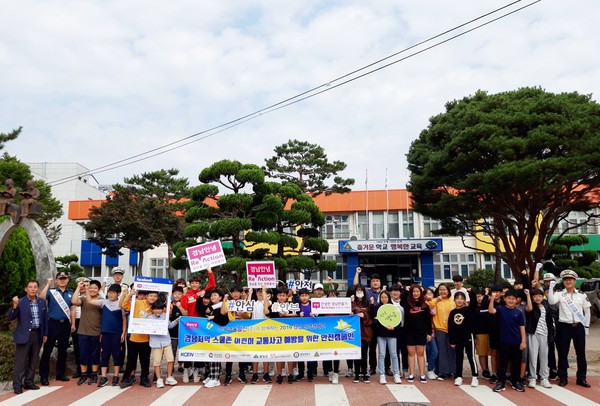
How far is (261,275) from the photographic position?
9.09m

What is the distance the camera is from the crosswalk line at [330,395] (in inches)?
244

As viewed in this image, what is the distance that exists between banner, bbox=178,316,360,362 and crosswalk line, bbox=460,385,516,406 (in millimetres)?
1756

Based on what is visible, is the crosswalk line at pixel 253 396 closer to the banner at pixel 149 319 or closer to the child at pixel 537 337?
the banner at pixel 149 319

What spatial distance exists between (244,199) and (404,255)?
1903cm

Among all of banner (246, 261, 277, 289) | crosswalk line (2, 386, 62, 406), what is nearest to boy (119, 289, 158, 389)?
crosswalk line (2, 386, 62, 406)

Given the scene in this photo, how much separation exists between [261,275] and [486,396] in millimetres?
4495

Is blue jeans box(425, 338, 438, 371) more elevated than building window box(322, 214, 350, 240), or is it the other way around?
building window box(322, 214, 350, 240)

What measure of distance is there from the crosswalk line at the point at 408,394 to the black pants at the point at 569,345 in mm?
2461

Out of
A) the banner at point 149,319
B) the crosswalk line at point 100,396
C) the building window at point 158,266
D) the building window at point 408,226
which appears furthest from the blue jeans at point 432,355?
the building window at point 158,266

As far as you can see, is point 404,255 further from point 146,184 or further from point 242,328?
point 242,328

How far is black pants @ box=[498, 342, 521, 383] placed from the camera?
6.98m

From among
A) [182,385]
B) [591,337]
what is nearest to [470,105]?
[591,337]

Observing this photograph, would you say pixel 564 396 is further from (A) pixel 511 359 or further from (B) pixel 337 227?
(B) pixel 337 227

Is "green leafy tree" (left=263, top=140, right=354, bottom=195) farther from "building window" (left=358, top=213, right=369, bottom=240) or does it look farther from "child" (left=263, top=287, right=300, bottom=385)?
"child" (left=263, top=287, right=300, bottom=385)
